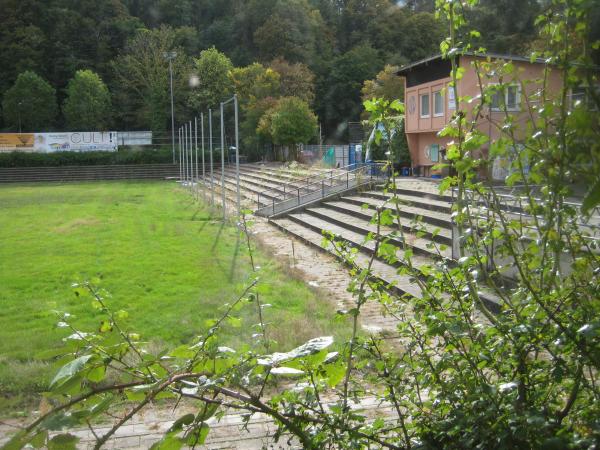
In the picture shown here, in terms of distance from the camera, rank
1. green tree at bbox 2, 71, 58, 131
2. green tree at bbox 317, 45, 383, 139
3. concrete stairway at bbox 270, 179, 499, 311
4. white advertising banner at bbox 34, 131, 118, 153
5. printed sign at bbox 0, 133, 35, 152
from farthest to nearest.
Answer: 1. green tree at bbox 2, 71, 58, 131
2. green tree at bbox 317, 45, 383, 139
3. white advertising banner at bbox 34, 131, 118, 153
4. printed sign at bbox 0, 133, 35, 152
5. concrete stairway at bbox 270, 179, 499, 311

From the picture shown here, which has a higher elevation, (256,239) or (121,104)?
(121,104)

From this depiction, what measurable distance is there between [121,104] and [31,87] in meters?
8.12

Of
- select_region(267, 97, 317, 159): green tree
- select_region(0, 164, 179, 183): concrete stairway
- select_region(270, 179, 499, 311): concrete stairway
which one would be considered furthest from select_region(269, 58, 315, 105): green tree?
select_region(270, 179, 499, 311): concrete stairway

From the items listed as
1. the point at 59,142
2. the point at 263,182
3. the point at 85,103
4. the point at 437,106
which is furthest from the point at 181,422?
the point at 85,103

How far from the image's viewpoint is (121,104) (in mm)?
62812

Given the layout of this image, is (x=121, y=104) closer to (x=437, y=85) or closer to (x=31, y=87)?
(x=31, y=87)

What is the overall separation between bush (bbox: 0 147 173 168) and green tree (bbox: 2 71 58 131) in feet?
34.2

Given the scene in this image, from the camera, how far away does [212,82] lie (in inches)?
2192

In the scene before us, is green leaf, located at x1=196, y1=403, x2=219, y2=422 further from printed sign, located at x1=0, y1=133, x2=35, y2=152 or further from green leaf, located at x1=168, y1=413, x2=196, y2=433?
printed sign, located at x1=0, y1=133, x2=35, y2=152

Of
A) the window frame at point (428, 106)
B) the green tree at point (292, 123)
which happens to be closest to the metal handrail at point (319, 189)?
the window frame at point (428, 106)

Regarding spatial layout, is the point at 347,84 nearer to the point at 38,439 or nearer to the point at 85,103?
the point at 85,103

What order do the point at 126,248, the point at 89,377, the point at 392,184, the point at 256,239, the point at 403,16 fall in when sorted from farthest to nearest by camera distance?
the point at 403,16 < the point at 256,239 < the point at 126,248 < the point at 392,184 < the point at 89,377

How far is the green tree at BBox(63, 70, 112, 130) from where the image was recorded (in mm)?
57438

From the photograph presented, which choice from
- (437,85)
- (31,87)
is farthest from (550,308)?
(31,87)
